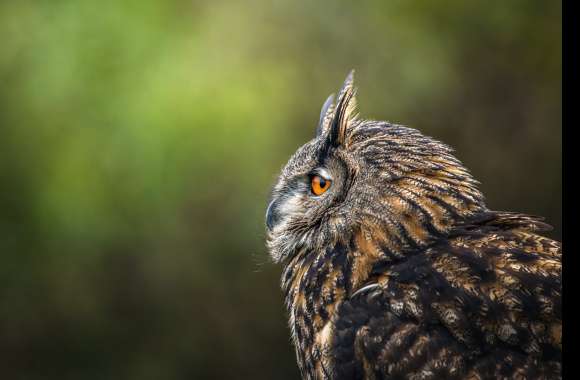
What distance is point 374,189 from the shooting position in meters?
1.85

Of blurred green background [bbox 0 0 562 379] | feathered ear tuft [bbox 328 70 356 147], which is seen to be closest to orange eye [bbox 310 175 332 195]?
feathered ear tuft [bbox 328 70 356 147]

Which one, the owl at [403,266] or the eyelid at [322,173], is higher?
the eyelid at [322,173]

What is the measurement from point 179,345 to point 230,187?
1124mm

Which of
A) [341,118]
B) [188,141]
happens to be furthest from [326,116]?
[188,141]

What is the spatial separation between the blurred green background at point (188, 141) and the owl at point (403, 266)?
238 cm

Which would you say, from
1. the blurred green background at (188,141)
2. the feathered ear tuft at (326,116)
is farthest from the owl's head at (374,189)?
the blurred green background at (188,141)

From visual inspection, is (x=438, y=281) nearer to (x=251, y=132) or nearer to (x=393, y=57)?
(x=251, y=132)

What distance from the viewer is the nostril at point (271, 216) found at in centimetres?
220

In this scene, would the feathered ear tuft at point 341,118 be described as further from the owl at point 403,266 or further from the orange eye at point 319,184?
the orange eye at point 319,184

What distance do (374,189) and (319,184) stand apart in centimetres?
22

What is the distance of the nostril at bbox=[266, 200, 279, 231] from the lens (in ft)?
7.23

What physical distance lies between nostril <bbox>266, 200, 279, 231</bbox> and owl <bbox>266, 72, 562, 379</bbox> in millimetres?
20

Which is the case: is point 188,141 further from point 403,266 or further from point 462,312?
point 462,312

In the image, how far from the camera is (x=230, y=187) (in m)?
4.52
